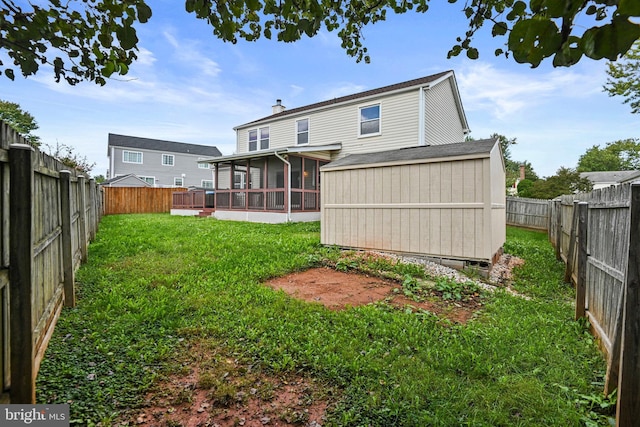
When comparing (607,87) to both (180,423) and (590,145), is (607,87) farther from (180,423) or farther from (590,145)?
(590,145)

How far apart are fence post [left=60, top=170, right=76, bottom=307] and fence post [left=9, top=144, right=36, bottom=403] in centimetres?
211

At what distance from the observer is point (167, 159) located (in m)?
33.2

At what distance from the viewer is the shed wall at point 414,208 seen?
5.99 meters

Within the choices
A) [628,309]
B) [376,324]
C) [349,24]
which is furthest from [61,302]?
[628,309]

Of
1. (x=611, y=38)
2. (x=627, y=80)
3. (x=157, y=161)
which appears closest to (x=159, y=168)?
(x=157, y=161)

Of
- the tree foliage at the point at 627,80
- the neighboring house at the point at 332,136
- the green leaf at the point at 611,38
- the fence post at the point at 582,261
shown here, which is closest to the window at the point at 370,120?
the neighboring house at the point at 332,136

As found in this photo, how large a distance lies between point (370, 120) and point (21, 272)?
13527mm

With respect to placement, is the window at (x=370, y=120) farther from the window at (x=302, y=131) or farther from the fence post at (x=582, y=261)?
the fence post at (x=582, y=261)

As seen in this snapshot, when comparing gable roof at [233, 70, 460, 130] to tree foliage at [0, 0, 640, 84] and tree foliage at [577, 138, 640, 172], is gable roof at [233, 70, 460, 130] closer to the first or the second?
tree foliage at [0, 0, 640, 84]

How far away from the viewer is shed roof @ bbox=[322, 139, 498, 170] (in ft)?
19.9

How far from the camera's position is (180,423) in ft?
6.95

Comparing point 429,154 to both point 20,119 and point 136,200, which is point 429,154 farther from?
point 20,119

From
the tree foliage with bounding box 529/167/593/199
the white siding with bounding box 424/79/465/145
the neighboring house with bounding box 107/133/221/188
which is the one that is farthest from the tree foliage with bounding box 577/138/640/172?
the neighboring house with bounding box 107/133/221/188

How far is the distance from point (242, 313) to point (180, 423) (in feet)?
5.77
